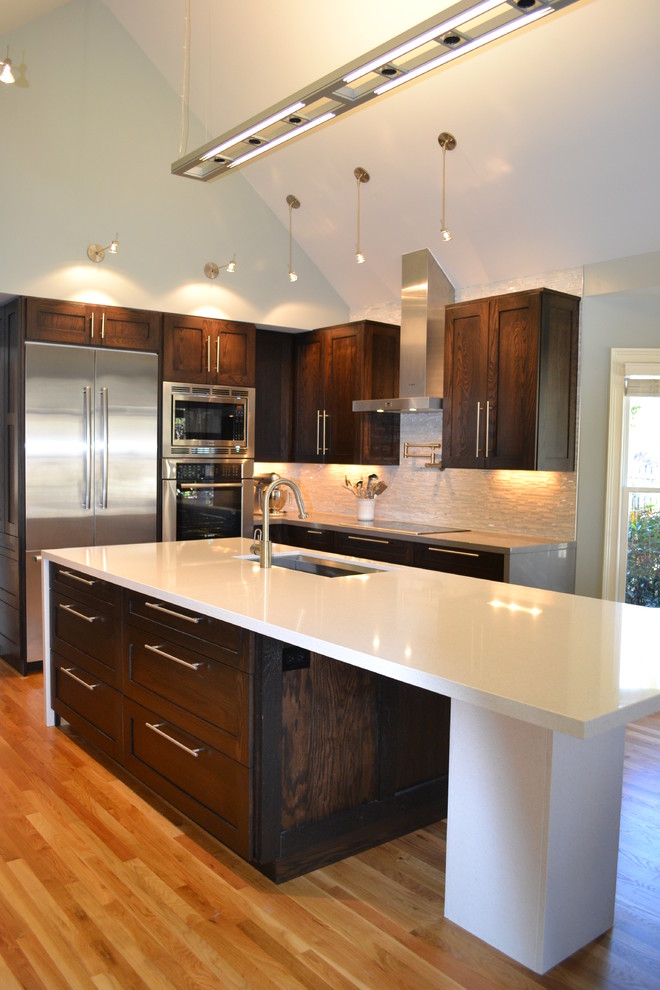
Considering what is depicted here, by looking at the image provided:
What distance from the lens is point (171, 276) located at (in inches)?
228

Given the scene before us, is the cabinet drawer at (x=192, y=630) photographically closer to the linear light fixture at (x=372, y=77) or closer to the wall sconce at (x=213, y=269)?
the linear light fixture at (x=372, y=77)

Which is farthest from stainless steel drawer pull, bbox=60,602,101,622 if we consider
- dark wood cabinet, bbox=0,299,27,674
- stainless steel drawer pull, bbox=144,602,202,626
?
dark wood cabinet, bbox=0,299,27,674

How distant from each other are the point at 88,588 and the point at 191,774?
1163 millimetres

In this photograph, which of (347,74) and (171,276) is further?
(171,276)

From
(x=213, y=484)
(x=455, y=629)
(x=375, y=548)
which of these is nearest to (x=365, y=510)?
(x=375, y=548)

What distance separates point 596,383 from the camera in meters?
5.09

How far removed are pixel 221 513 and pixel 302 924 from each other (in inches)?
156

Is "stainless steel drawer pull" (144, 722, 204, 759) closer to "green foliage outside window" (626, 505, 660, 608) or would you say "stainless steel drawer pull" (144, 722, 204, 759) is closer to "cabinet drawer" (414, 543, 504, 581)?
"cabinet drawer" (414, 543, 504, 581)

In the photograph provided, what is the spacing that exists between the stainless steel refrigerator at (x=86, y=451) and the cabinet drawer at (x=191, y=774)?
225cm

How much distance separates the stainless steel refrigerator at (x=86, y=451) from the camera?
520 centimetres

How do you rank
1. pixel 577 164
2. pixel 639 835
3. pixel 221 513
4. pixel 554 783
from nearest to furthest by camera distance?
pixel 554 783 < pixel 639 835 < pixel 577 164 < pixel 221 513

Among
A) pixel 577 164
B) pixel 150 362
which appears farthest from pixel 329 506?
pixel 577 164

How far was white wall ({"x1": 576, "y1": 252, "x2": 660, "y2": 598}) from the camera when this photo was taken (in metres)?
4.99

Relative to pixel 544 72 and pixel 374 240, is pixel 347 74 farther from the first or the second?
pixel 374 240
